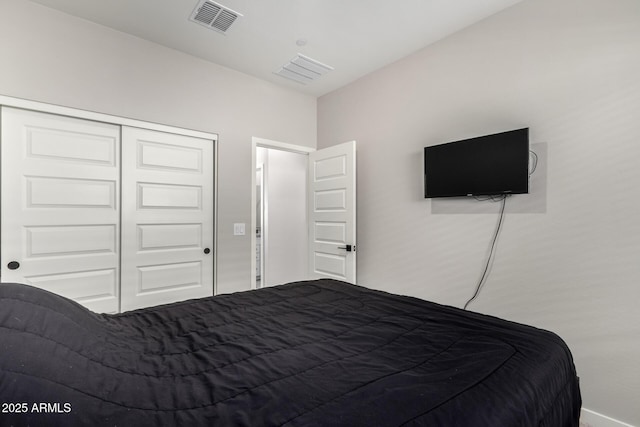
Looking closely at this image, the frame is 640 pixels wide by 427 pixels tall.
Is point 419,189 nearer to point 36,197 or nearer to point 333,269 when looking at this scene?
point 333,269

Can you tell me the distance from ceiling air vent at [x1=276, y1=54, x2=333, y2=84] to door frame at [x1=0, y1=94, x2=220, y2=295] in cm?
107

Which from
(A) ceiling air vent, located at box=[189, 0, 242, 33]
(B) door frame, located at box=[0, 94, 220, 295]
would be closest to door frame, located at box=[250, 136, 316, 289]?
(B) door frame, located at box=[0, 94, 220, 295]

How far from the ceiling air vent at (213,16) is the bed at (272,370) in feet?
7.31

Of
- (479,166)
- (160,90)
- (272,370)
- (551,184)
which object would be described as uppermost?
(160,90)

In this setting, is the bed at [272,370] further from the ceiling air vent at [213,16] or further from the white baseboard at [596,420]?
the ceiling air vent at [213,16]

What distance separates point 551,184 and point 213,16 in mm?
2871

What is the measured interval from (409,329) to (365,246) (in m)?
2.13

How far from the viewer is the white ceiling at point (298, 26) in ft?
7.28

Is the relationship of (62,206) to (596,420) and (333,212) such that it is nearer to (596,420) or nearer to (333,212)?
(333,212)

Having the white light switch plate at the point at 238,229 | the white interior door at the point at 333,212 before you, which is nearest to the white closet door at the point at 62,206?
the white light switch plate at the point at 238,229

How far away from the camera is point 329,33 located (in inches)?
101

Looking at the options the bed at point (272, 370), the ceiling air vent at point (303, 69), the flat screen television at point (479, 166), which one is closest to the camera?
the bed at point (272, 370)

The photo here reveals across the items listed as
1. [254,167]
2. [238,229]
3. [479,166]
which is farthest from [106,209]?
[479,166]

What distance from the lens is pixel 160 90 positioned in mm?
2768
